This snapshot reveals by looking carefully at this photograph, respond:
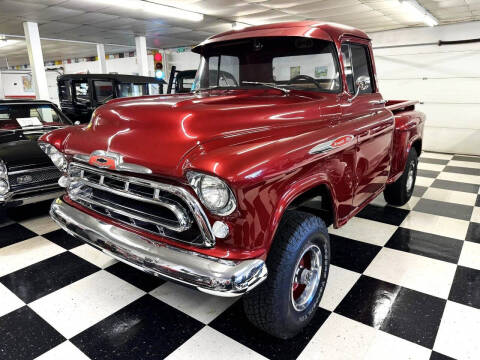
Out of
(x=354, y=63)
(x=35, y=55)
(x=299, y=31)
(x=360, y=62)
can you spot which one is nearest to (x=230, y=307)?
(x=299, y=31)

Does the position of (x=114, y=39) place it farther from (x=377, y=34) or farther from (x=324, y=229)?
(x=324, y=229)

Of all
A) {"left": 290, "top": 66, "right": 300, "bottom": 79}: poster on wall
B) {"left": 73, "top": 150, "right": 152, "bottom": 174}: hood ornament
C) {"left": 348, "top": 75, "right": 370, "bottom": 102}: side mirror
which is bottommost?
{"left": 73, "top": 150, "right": 152, "bottom": 174}: hood ornament

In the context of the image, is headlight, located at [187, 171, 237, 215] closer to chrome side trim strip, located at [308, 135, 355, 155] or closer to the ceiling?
chrome side trim strip, located at [308, 135, 355, 155]

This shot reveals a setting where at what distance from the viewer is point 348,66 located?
7.02 ft

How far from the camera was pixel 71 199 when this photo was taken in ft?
5.95

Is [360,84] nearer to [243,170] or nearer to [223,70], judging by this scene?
[223,70]

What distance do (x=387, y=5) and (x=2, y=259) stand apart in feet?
20.1

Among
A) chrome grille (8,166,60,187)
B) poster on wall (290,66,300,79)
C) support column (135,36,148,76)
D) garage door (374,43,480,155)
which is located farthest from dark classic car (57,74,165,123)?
garage door (374,43,480,155)

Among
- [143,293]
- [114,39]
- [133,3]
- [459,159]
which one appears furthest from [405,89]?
[114,39]

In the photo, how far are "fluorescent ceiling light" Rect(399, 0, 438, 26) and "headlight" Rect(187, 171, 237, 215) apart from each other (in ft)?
17.0

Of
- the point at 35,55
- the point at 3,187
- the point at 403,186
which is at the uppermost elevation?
the point at 35,55

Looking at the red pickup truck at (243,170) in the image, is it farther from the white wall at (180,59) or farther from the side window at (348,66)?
the white wall at (180,59)

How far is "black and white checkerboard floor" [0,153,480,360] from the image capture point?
153 centimetres

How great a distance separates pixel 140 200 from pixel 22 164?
193 cm
